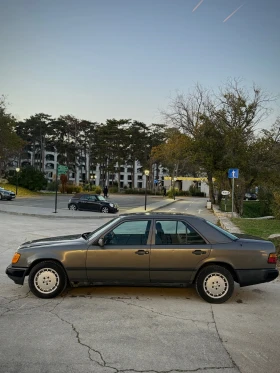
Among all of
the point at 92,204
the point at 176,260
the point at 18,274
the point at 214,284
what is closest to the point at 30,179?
the point at 92,204

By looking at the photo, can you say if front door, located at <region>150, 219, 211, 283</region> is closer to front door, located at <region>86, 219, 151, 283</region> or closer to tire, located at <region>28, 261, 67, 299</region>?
front door, located at <region>86, 219, 151, 283</region>

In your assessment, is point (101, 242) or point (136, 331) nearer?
point (136, 331)

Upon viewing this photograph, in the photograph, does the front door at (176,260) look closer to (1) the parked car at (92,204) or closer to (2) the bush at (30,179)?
(1) the parked car at (92,204)

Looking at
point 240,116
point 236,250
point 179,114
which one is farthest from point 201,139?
point 236,250

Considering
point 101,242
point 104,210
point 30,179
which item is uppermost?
point 30,179

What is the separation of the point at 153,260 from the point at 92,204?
20027 millimetres

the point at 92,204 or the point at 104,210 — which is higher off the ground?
the point at 92,204

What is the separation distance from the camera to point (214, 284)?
5297 millimetres

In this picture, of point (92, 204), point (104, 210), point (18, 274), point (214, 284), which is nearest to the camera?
point (214, 284)

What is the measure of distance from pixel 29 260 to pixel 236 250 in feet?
11.0

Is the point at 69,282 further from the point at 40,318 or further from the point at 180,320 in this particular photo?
the point at 180,320

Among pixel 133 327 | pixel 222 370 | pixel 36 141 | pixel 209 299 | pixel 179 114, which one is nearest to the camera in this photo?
pixel 222 370

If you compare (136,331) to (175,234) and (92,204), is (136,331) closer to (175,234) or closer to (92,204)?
(175,234)

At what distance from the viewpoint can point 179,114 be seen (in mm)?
37344
